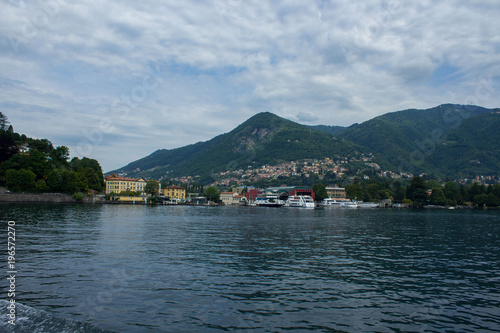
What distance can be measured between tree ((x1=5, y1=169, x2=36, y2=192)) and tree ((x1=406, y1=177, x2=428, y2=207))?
132696mm

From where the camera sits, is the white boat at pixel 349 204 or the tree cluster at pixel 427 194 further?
the tree cluster at pixel 427 194

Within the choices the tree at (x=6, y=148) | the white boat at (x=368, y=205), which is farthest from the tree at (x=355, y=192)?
the tree at (x=6, y=148)

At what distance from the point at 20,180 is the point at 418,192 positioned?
13557cm

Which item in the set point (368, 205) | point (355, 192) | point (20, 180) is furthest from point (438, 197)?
point (20, 180)

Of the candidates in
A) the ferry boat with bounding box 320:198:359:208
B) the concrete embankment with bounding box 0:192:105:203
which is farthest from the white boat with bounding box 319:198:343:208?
the concrete embankment with bounding box 0:192:105:203

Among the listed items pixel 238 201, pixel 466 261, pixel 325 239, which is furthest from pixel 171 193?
pixel 466 261

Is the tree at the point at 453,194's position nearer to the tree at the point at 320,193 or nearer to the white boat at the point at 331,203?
the white boat at the point at 331,203

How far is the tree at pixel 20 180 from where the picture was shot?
260ft

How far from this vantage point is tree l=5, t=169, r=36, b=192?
79188mm

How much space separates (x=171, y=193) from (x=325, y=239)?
12174cm

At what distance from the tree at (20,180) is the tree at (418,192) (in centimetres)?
13270

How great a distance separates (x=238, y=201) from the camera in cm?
16175

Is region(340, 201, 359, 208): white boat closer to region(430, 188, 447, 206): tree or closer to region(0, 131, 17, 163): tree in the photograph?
region(430, 188, 447, 206): tree

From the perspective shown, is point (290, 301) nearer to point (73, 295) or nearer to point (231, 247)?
point (73, 295)
